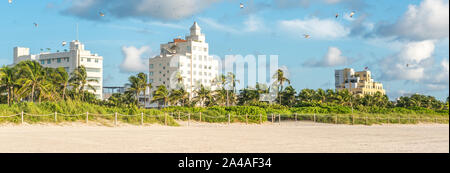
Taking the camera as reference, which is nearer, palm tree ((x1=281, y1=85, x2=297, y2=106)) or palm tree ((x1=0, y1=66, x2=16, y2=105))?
palm tree ((x1=0, y1=66, x2=16, y2=105))

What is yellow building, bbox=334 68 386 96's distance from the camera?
500 ft

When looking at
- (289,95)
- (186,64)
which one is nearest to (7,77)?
(289,95)

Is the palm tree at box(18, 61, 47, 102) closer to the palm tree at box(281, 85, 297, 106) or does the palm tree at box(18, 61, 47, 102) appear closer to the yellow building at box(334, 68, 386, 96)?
the palm tree at box(281, 85, 297, 106)

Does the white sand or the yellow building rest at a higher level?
the yellow building

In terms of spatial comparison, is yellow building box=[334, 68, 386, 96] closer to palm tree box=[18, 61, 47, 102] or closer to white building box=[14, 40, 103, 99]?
white building box=[14, 40, 103, 99]

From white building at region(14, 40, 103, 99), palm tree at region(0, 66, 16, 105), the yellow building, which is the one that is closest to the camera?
palm tree at region(0, 66, 16, 105)

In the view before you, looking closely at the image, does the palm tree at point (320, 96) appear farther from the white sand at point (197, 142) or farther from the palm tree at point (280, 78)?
the white sand at point (197, 142)

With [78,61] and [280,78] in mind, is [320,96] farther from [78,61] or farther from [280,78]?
[78,61]

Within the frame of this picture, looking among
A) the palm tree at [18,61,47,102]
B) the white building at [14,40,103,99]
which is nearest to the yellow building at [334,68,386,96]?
the white building at [14,40,103,99]

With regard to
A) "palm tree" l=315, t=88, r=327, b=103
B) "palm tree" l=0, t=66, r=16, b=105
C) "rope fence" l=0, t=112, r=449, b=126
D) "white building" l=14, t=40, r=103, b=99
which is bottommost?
"rope fence" l=0, t=112, r=449, b=126

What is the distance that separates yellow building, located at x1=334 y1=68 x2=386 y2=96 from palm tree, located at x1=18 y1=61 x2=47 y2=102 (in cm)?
11274

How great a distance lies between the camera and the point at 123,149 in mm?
11320

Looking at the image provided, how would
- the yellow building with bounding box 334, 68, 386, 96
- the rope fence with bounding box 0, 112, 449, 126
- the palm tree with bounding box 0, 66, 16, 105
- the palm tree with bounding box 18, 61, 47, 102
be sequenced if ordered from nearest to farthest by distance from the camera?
the rope fence with bounding box 0, 112, 449, 126 → the palm tree with bounding box 18, 61, 47, 102 → the palm tree with bounding box 0, 66, 16, 105 → the yellow building with bounding box 334, 68, 386, 96
